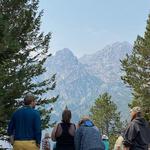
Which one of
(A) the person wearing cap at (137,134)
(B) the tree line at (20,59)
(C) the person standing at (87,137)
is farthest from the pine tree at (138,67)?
(A) the person wearing cap at (137,134)

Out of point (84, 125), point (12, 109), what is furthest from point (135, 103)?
point (84, 125)

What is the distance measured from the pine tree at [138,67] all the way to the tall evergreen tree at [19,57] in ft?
72.9

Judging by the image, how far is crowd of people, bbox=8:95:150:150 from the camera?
9711 millimetres

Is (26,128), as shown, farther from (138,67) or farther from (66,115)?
(138,67)

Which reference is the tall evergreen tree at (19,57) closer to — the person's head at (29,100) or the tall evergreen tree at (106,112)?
the person's head at (29,100)

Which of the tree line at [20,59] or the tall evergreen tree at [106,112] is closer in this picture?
the tree line at [20,59]

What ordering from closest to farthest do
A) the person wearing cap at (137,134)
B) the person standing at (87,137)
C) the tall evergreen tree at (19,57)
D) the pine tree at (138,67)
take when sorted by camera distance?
1. the person wearing cap at (137,134)
2. the person standing at (87,137)
3. the tall evergreen tree at (19,57)
4. the pine tree at (138,67)

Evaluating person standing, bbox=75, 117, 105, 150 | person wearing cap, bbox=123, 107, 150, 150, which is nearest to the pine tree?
person standing, bbox=75, 117, 105, 150

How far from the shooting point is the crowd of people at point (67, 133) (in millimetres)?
9711

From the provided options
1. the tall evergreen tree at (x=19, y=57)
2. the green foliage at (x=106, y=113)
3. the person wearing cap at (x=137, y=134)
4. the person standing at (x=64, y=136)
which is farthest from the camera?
the green foliage at (x=106, y=113)

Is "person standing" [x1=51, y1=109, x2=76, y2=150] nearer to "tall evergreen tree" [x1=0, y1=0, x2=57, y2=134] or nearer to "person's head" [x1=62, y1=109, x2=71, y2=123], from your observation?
"person's head" [x1=62, y1=109, x2=71, y2=123]

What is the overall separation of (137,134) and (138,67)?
41067 mm

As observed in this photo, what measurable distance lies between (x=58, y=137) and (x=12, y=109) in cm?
1184

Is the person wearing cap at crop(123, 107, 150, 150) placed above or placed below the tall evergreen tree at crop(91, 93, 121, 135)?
below
